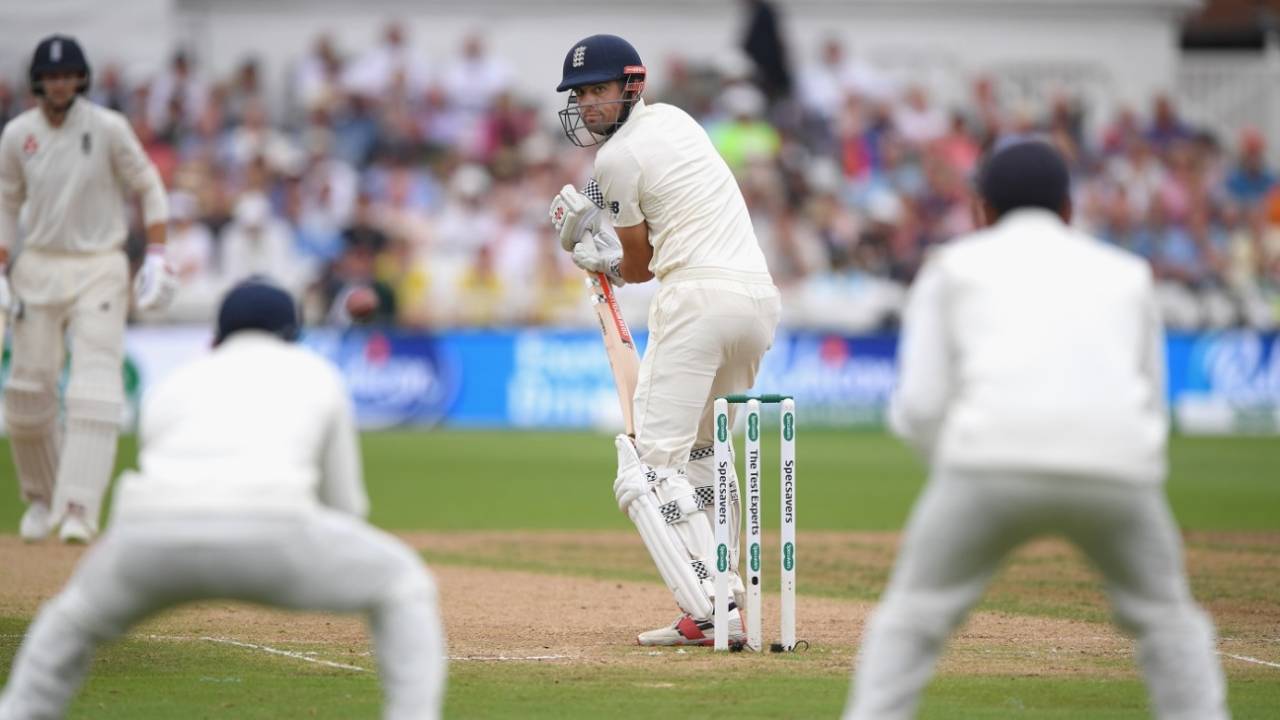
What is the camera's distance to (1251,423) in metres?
22.2

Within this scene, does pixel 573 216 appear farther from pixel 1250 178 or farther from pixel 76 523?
pixel 1250 178

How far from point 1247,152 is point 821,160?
6.18 meters

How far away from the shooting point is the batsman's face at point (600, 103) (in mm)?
7637

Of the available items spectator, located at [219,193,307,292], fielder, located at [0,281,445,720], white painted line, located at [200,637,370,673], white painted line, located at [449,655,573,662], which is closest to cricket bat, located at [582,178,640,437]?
white painted line, located at [449,655,573,662]

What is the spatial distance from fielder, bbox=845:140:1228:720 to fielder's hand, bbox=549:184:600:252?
3209 mm

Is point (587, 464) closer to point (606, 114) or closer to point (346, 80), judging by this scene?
point (346, 80)

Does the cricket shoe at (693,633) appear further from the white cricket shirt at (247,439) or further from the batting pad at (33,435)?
the batting pad at (33,435)

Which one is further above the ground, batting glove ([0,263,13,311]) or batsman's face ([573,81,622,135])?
batsman's face ([573,81,622,135])

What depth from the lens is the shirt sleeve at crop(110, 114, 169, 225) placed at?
10.9 m

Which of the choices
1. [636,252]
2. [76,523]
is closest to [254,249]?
[76,523]

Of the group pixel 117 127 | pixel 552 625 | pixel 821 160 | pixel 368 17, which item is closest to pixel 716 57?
pixel 821 160

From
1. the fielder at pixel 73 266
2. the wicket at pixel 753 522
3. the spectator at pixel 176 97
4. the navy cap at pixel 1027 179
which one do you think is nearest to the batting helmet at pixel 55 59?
the fielder at pixel 73 266

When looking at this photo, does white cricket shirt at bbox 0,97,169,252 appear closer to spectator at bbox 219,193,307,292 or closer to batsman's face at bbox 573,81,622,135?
batsman's face at bbox 573,81,622,135

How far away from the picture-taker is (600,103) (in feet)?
25.1
